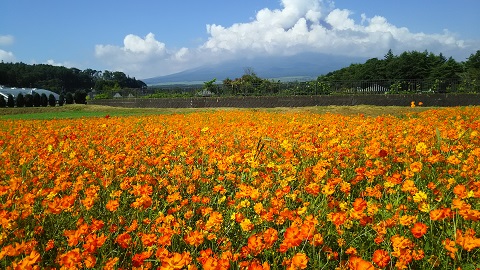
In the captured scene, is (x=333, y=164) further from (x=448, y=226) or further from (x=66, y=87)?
(x=66, y=87)

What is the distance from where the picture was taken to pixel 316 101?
23.8 metres

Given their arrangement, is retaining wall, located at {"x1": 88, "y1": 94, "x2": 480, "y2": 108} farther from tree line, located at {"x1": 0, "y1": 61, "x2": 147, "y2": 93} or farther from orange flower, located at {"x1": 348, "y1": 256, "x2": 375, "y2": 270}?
tree line, located at {"x1": 0, "y1": 61, "x2": 147, "y2": 93}

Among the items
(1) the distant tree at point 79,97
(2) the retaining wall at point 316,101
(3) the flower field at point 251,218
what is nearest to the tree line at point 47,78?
(1) the distant tree at point 79,97

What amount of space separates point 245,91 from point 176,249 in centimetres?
2722

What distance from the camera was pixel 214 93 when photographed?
1217 inches

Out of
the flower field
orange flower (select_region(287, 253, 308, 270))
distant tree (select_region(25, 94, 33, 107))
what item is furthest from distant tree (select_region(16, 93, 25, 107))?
orange flower (select_region(287, 253, 308, 270))

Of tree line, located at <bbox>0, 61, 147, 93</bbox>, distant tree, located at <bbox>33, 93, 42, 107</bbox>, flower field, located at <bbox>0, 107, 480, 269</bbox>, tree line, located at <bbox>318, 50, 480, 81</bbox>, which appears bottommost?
flower field, located at <bbox>0, 107, 480, 269</bbox>

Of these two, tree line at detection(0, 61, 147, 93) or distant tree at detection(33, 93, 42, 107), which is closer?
distant tree at detection(33, 93, 42, 107)

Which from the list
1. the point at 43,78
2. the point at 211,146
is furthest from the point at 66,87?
the point at 211,146

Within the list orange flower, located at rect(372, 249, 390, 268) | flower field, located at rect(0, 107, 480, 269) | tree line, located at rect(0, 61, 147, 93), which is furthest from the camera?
tree line, located at rect(0, 61, 147, 93)

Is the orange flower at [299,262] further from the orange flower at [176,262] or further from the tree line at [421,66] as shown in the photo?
the tree line at [421,66]

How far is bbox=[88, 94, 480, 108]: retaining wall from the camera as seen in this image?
68.7 ft

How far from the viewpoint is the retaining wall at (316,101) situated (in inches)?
825

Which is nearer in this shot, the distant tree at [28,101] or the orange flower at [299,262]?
the orange flower at [299,262]
